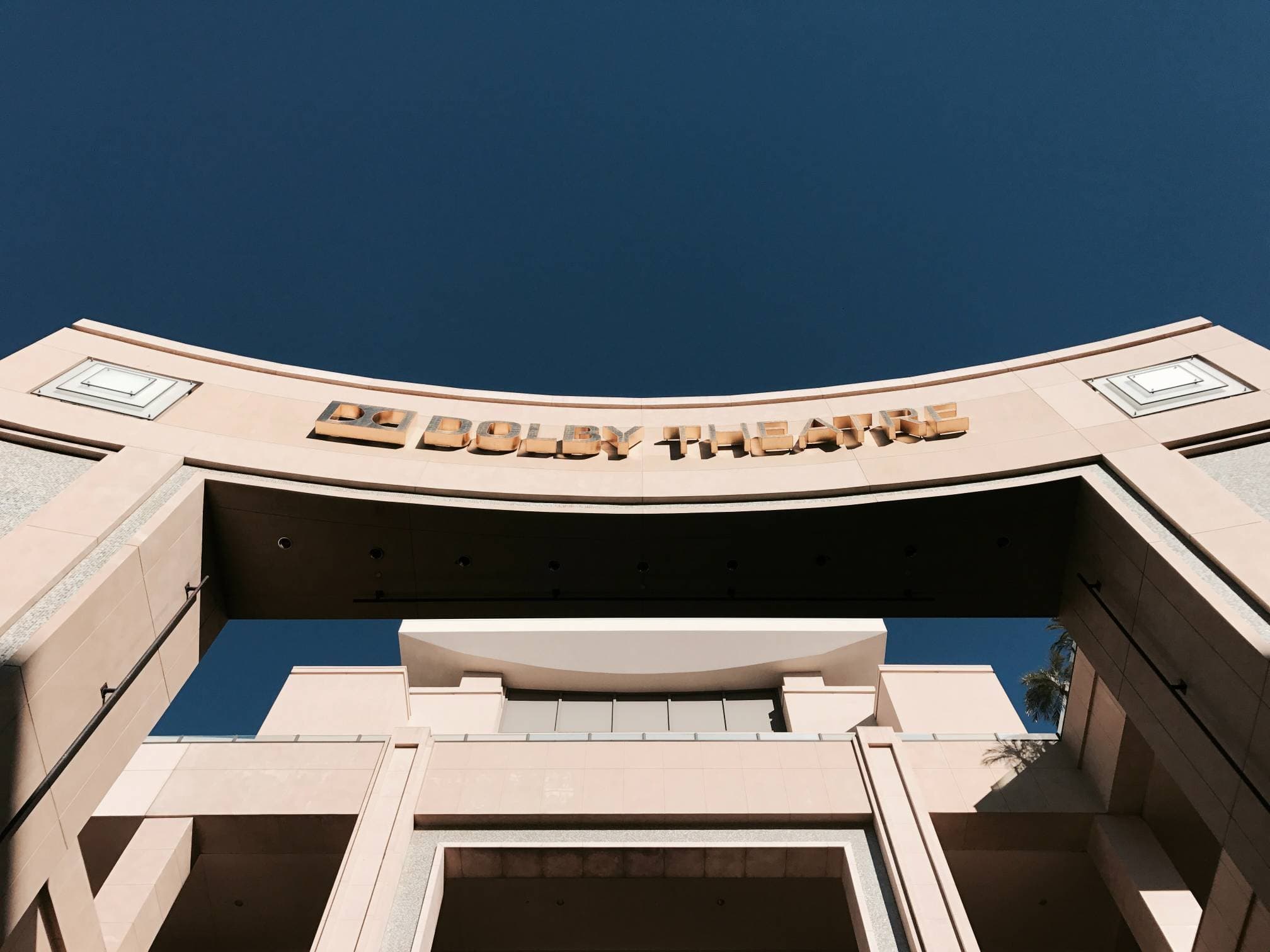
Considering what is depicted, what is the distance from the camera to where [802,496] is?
14516 millimetres

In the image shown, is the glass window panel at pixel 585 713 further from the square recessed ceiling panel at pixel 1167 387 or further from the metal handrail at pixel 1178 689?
the square recessed ceiling panel at pixel 1167 387

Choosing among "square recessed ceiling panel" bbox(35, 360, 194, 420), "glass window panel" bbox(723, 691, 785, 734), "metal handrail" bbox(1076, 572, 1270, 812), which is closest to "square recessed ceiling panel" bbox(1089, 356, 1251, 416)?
"metal handrail" bbox(1076, 572, 1270, 812)

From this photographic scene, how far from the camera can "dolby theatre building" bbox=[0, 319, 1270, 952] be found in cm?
1123

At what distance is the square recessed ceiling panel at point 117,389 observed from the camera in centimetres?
1441

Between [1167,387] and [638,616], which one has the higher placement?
[1167,387]

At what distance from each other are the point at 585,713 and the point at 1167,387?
24184 millimetres

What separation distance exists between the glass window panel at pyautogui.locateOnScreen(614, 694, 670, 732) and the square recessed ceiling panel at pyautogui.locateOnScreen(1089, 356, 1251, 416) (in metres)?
21.5

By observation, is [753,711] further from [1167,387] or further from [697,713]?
[1167,387]

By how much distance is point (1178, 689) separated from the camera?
1106 cm

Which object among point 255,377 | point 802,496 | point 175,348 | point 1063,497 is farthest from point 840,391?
point 175,348

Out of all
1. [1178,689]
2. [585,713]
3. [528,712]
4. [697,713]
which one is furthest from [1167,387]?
[528,712]

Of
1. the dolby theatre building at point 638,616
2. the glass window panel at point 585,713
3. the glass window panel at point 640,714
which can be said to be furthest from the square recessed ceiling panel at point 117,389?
→ the glass window panel at point 640,714

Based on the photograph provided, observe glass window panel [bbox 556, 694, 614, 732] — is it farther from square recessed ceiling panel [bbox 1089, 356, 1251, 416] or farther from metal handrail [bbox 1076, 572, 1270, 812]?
square recessed ceiling panel [bbox 1089, 356, 1251, 416]

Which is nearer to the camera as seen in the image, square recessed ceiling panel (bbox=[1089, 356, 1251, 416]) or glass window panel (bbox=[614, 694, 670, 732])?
square recessed ceiling panel (bbox=[1089, 356, 1251, 416])
